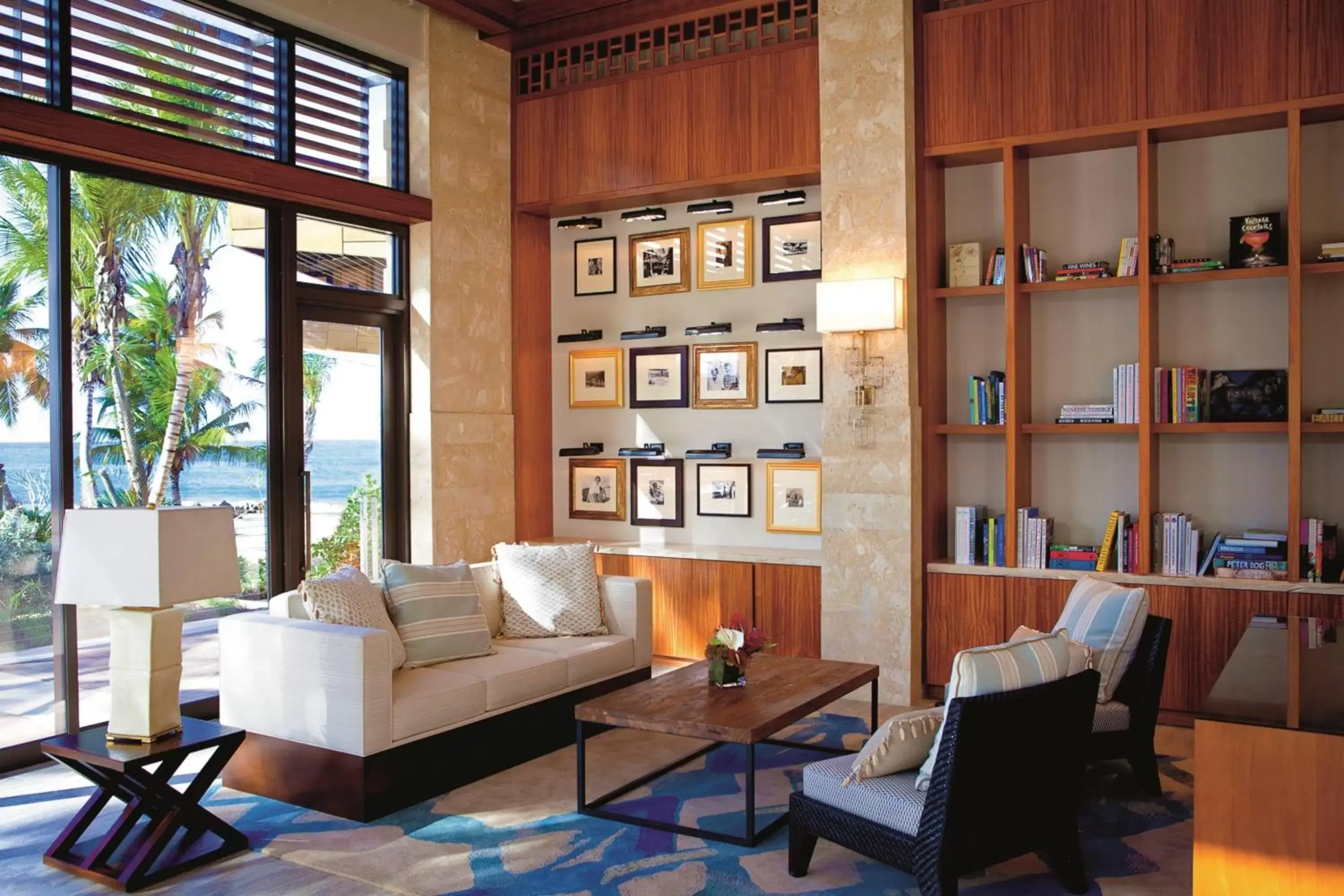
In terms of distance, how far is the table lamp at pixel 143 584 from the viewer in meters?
3.58

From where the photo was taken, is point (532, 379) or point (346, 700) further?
point (532, 379)

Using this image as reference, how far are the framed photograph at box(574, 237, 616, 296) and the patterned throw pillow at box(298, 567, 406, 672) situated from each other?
3.07 meters

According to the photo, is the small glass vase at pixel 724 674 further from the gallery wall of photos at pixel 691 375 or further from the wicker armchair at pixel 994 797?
the gallery wall of photos at pixel 691 375

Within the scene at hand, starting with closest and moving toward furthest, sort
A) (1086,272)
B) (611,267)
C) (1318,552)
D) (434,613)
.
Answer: (434,613) < (1318,552) < (1086,272) < (611,267)

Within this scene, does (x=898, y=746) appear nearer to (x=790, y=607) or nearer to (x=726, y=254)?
(x=790, y=607)

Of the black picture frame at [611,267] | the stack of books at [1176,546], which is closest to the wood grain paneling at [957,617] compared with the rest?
the stack of books at [1176,546]

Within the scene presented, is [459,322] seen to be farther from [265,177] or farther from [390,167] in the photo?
[265,177]

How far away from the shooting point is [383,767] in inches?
161

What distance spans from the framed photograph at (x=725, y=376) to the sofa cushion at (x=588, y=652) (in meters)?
1.87

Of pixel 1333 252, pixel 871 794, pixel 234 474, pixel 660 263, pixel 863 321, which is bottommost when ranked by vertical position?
pixel 871 794

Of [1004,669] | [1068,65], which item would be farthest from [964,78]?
[1004,669]

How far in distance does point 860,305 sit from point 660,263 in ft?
5.88

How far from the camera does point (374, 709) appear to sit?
4043 millimetres

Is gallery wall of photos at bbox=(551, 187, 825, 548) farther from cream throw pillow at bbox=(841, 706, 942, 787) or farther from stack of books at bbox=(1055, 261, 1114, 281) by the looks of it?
cream throw pillow at bbox=(841, 706, 942, 787)
